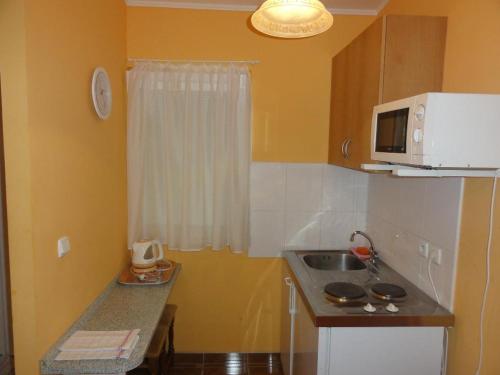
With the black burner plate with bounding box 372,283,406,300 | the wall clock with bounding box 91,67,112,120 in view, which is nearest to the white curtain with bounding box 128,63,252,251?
the wall clock with bounding box 91,67,112,120

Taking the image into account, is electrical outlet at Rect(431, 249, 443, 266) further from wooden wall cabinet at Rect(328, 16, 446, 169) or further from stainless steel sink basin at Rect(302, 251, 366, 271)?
stainless steel sink basin at Rect(302, 251, 366, 271)

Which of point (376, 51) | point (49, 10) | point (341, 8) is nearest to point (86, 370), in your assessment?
point (49, 10)

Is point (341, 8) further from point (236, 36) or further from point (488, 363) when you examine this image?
point (488, 363)

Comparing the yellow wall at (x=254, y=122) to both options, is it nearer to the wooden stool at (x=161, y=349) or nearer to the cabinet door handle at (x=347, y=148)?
the wooden stool at (x=161, y=349)

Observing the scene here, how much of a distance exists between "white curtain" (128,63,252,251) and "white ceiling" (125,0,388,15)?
41 centimetres

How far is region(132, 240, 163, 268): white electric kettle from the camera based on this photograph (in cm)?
240

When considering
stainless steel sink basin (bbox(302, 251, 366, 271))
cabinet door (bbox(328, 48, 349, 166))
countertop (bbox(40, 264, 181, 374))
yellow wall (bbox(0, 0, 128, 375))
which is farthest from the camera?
stainless steel sink basin (bbox(302, 251, 366, 271))

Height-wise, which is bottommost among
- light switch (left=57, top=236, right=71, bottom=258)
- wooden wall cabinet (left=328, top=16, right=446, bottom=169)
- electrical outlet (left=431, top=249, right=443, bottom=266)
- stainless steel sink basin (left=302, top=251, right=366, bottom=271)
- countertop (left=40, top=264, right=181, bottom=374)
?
countertop (left=40, top=264, right=181, bottom=374)

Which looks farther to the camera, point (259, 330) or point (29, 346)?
point (259, 330)

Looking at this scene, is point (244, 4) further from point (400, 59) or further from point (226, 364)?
point (226, 364)

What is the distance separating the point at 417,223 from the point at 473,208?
0.45 meters

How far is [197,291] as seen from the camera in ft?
9.08

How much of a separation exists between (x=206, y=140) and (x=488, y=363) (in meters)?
1.94

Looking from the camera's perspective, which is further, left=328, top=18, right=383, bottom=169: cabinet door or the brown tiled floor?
the brown tiled floor
